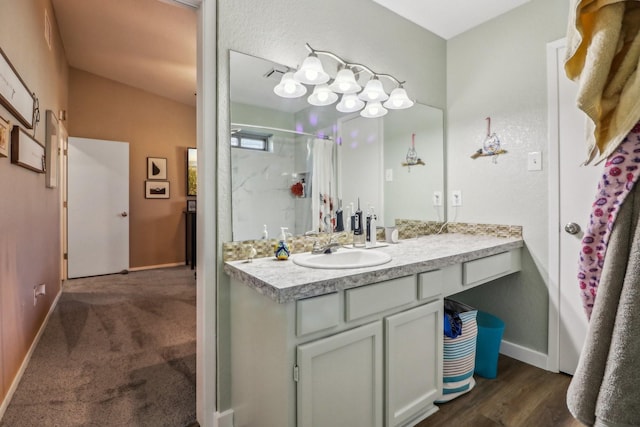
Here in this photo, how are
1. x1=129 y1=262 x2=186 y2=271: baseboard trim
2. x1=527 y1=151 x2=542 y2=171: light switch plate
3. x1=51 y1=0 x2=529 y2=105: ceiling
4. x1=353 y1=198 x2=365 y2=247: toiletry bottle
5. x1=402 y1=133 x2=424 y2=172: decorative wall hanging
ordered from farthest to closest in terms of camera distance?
1. x1=129 y1=262 x2=186 y2=271: baseboard trim
2. x1=402 y1=133 x2=424 y2=172: decorative wall hanging
3. x1=51 y1=0 x2=529 y2=105: ceiling
4. x1=527 y1=151 x2=542 y2=171: light switch plate
5. x1=353 y1=198 x2=365 y2=247: toiletry bottle

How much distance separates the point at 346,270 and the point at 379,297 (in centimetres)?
19

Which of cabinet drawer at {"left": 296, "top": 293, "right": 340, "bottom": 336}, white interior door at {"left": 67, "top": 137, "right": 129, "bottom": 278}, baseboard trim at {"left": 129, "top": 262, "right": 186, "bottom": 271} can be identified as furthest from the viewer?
baseboard trim at {"left": 129, "top": 262, "right": 186, "bottom": 271}

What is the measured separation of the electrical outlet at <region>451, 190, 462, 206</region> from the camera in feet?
8.25

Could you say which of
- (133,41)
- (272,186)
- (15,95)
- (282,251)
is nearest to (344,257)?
(282,251)

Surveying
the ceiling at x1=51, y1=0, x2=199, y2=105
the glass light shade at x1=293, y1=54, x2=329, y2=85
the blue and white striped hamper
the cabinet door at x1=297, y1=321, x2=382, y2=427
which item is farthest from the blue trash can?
the ceiling at x1=51, y1=0, x2=199, y2=105

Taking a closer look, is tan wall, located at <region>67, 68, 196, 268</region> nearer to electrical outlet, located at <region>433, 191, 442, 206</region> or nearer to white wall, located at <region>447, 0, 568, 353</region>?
electrical outlet, located at <region>433, 191, 442, 206</region>

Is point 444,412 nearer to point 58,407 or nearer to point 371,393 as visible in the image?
point 371,393

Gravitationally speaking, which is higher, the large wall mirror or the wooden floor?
the large wall mirror

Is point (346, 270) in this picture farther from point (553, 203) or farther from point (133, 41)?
point (133, 41)

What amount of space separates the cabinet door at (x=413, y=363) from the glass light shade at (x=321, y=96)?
122 cm

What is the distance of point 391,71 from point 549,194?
129 centimetres

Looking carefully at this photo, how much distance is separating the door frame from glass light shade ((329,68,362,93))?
1230 millimetres

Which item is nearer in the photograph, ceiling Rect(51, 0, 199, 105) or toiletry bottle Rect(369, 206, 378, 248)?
toiletry bottle Rect(369, 206, 378, 248)

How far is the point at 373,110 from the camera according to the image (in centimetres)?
211
